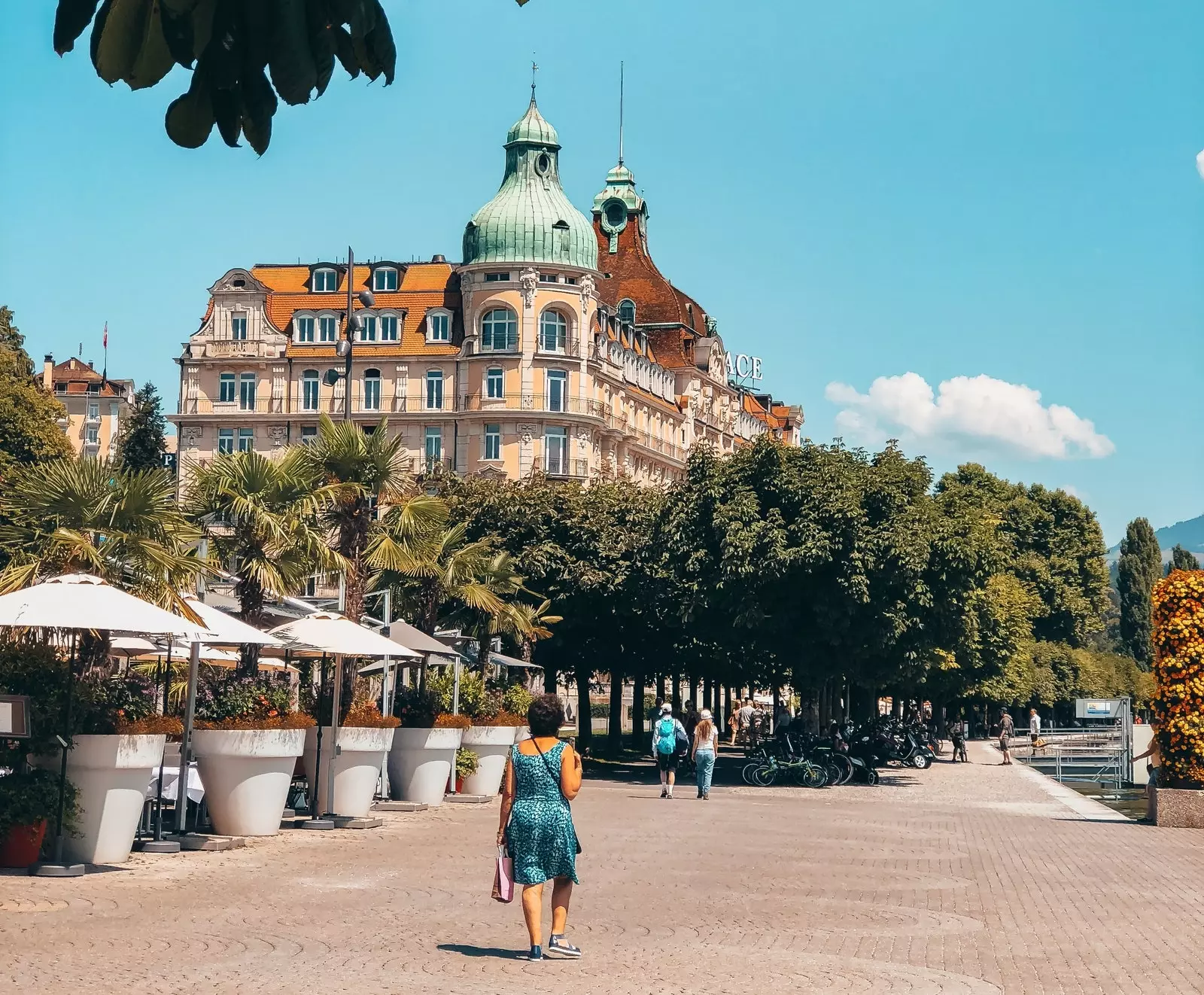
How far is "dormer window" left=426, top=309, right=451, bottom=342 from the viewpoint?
8775 centimetres

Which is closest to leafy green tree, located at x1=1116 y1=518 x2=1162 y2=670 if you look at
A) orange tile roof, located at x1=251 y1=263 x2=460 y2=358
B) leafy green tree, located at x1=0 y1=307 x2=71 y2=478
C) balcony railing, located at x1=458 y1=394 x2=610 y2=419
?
balcony railing, located at x1=458 y1=394 x2=610 y2=419

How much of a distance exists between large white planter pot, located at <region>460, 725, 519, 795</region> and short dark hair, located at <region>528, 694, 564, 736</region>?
58.4 feet

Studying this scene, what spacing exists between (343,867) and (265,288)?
73.2 metres

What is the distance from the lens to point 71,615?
51.5ft

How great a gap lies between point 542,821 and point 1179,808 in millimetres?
17976

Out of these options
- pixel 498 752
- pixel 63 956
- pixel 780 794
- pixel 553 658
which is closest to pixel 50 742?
pixel 63 956

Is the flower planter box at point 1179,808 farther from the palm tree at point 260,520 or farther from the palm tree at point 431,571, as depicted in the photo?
the palm tree at point 260,520

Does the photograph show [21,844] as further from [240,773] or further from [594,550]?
[594,550]

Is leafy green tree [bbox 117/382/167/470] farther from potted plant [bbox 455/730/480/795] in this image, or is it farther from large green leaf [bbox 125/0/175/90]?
large green leaf [bbox 125/0/175/90]

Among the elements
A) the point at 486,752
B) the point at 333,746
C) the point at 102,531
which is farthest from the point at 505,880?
the point at 486,752

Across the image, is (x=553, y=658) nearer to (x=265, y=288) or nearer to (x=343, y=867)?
(x=343, y=867)

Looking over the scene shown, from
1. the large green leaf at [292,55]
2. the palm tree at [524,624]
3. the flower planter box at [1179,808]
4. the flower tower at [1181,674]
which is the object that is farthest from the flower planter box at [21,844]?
the palm tree at [524,624]

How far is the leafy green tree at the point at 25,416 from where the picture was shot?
187ft

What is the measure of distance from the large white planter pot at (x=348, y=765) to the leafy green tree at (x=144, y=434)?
7140cm
